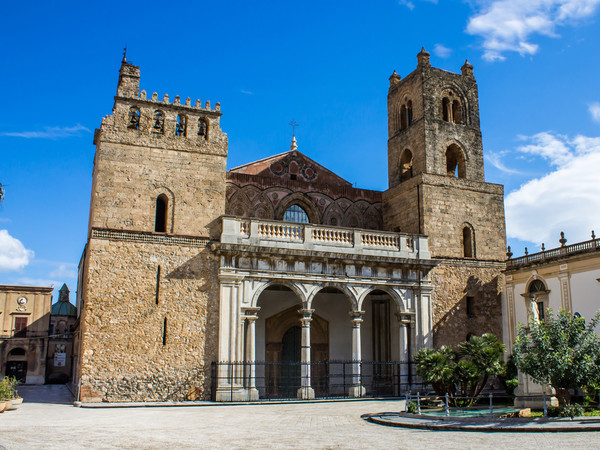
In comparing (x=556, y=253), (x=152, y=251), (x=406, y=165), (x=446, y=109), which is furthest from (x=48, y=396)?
(x=556, y=253)

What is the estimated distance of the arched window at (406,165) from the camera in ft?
93.4

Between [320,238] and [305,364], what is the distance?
4789 mm

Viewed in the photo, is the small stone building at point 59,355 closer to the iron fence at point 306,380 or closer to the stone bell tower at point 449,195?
the iron fence at point 306,380

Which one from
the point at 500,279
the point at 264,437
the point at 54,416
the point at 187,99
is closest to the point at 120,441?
the point at 264,437

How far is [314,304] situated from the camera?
25781 millimetres

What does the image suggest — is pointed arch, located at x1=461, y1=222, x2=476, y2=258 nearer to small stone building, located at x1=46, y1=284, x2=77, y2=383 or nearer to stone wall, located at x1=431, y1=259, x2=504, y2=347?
stone wall, located at x1=431, y1=259, x2=504, y2=347

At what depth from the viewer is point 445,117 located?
28.2 metres

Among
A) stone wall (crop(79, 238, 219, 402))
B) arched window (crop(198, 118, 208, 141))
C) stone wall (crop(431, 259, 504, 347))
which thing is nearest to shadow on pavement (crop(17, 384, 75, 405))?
stone wall (crop(79, 238, 219, 402))

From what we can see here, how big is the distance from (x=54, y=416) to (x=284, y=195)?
13480mm

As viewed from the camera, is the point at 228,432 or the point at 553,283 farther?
the point at 553,283

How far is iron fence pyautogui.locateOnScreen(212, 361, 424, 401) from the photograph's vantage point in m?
20.7

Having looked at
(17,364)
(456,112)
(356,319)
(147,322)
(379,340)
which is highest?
(456,112)

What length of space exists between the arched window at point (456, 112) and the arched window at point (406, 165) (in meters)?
2.68

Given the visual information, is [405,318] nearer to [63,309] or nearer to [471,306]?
[471,306]
